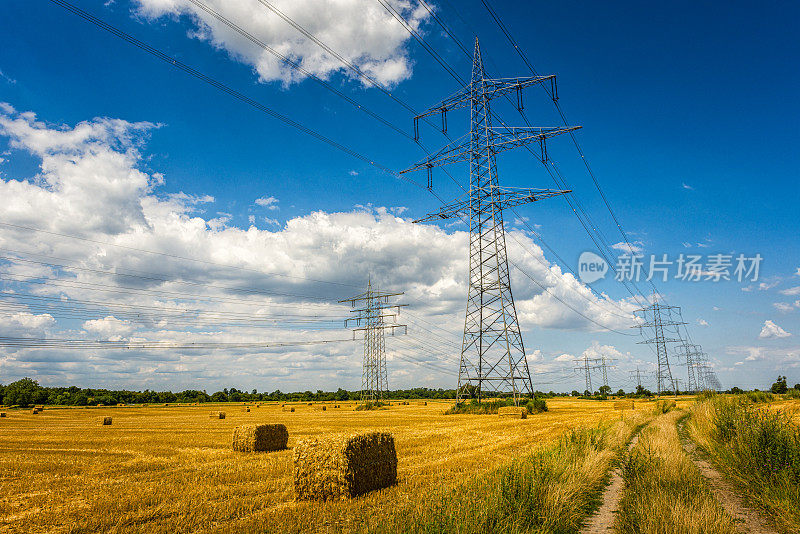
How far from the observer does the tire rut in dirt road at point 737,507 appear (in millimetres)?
8172

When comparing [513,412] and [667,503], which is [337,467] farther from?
[513,412]

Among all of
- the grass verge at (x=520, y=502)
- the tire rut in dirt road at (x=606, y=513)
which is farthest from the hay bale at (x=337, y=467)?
the tire rut in dirt road at (x=606, y=513)

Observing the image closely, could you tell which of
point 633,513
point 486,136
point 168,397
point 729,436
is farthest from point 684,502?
point 168,397

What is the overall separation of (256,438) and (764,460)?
17587 millimetres

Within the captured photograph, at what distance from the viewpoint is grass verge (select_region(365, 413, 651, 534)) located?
241 inches

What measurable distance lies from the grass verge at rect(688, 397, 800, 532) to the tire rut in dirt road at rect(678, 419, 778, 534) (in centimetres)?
22

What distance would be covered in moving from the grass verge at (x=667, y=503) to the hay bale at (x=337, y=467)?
227 inches

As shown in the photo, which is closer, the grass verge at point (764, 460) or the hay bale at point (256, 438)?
the grass verge at point (764, 460)

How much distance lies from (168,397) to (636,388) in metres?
128

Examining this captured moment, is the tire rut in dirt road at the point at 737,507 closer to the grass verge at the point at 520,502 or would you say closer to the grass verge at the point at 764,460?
the grass verge at the point at 764,460

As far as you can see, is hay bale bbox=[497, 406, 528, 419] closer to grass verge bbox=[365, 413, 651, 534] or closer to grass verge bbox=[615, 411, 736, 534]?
grass verge bbox=[615, 411, 736, 534]

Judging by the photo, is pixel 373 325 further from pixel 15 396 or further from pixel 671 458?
pixel 15 396

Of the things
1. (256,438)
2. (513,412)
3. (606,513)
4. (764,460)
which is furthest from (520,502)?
(513,412)

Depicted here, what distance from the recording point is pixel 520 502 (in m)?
7.46
